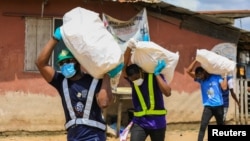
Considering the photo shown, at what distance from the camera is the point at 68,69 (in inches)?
153

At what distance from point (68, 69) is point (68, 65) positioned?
0.11 feet

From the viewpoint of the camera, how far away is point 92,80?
153 inches

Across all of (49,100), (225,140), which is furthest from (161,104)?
(49,100)

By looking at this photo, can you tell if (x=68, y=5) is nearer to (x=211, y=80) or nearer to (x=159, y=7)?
(x=159, y=7)

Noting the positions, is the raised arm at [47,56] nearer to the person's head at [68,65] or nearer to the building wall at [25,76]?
the person's head at [68,65]

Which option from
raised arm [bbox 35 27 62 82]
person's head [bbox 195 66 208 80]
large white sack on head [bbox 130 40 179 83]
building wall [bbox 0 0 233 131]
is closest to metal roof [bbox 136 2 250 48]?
building wall [bbox 0 0 233 131]

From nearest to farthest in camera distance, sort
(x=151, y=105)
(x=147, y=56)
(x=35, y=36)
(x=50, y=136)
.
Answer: (x=151, y=105), (x=147, y=56), (x=35, y=36), (x=50, y=136)

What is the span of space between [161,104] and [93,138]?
6.03ft

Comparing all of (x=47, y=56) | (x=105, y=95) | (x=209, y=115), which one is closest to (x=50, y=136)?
(x=209, y=115)

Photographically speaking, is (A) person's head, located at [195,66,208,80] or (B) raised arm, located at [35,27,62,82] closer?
(B) raised arm, located at [35,27,62,82]

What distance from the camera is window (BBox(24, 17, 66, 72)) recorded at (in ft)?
34.9

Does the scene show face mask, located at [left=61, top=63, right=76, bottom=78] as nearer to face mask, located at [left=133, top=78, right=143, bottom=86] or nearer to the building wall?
face mask, located at [left=133, top=78, right=143, bottom=86]

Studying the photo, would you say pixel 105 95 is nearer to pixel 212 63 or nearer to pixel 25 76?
pixel 212 63

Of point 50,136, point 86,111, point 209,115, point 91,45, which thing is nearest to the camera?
point 91,45
